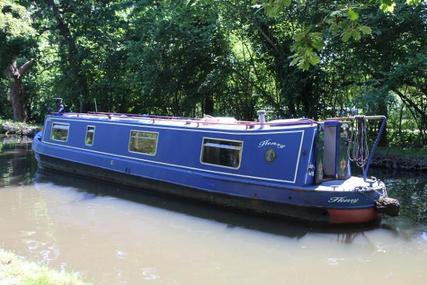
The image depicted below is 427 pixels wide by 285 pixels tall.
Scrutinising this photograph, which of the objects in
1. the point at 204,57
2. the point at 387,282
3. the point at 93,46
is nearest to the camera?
the point at 387,282

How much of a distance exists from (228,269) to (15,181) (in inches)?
274

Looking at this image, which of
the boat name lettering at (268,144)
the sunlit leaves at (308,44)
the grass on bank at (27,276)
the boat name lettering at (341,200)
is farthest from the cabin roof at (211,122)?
the sunlit leaves at (308,44)

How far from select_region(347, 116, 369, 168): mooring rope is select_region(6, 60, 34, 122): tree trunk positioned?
1824cm

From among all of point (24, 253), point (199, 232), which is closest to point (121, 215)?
point (199, 232)

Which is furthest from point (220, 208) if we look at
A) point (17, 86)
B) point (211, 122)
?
point (17, 86)

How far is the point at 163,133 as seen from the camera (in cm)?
1005

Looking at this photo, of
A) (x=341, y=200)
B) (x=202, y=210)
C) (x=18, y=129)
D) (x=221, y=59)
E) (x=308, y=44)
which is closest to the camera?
(x=308, y=44)

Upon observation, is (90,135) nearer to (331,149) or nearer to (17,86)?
(331,149)

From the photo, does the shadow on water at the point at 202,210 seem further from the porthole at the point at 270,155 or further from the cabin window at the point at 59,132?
the cabin window at the point at 59,132

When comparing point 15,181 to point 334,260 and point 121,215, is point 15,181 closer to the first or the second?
point 121,215

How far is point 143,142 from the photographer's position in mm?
10438

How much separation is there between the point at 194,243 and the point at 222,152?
2.40 meters

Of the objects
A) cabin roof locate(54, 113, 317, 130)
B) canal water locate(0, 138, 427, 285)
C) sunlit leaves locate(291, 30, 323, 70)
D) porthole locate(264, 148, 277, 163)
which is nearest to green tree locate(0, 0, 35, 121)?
cabin roof locate(54, 113, 317, 130)

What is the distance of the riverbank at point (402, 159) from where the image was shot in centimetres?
1211
